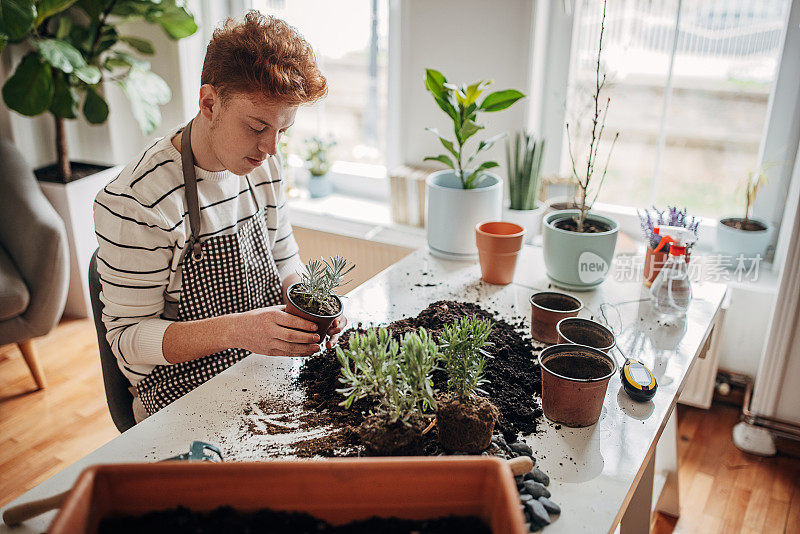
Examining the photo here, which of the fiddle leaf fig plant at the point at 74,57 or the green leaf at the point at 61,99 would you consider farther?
the green leaf at the point at 61,99

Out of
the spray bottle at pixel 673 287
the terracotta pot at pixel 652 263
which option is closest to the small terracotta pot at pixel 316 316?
the spray bottle at pixel 673 287

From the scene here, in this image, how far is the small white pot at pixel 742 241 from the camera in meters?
2.20

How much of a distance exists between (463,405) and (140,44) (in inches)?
101

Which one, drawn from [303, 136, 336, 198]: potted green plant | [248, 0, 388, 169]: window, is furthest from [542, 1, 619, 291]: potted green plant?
[303, 136, 336, 198]: potted green plant

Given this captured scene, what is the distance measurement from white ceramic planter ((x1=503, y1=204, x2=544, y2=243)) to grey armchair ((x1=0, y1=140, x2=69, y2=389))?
1699mm

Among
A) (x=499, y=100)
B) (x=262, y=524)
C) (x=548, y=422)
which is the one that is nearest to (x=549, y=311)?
→ (x=548, y=422)

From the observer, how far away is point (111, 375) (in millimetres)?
1472

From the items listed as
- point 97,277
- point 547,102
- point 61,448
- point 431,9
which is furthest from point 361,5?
point 61,448

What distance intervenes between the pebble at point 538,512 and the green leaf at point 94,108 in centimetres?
262

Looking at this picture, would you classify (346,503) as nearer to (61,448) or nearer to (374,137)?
(61,448)

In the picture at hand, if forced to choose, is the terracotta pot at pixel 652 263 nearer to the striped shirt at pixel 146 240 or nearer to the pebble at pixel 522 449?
the pebble at pixel 522 449

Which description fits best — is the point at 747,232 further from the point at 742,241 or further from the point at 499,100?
the point at 499,100

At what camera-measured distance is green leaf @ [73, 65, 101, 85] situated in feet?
8.33

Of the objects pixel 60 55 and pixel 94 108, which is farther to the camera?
pixel 94 108
